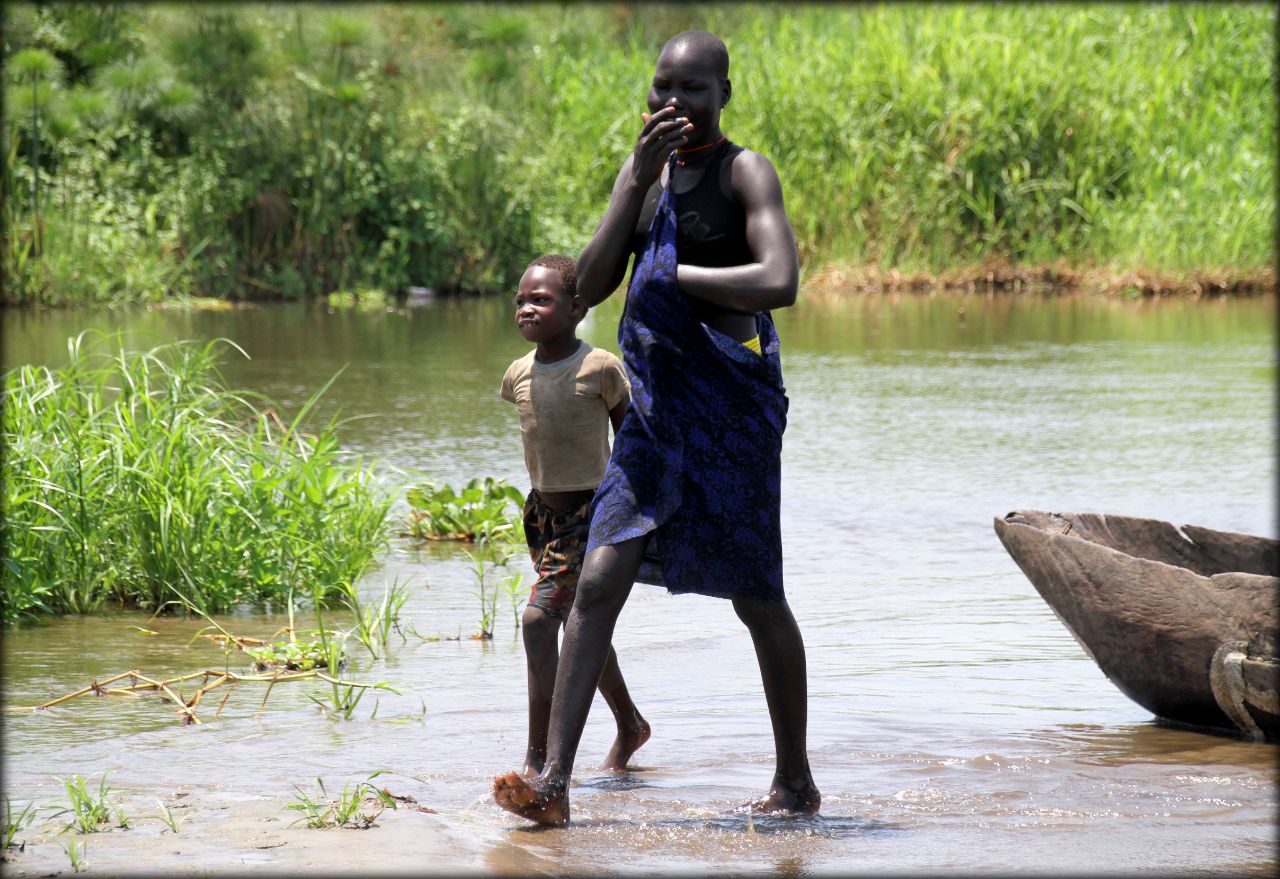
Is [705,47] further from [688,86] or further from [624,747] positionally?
[624,747]

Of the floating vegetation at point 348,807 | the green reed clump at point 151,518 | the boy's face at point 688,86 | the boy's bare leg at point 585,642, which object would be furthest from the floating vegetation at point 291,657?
the boy's face at point 688,86

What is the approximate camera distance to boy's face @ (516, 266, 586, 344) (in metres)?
4.15

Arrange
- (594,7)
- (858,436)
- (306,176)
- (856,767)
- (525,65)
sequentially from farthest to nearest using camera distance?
(594,7)
(525,65)
(306,176)
(858,436)
(856,767)

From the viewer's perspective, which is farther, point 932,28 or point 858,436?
point 932,28

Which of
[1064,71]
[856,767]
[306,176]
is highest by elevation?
[1064,71]

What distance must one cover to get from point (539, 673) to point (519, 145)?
1693cm

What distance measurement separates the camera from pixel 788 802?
3.85 m

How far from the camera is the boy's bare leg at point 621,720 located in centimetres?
423

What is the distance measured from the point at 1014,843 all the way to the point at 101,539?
141 inches

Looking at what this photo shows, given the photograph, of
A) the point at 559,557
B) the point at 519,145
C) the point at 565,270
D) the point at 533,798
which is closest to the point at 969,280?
the point at 519,145

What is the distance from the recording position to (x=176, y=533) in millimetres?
5875

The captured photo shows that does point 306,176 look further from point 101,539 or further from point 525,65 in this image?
point 101,539

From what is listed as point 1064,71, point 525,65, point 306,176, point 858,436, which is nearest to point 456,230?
point 306,176

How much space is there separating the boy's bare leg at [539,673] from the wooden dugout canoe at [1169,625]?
146 centimetres
